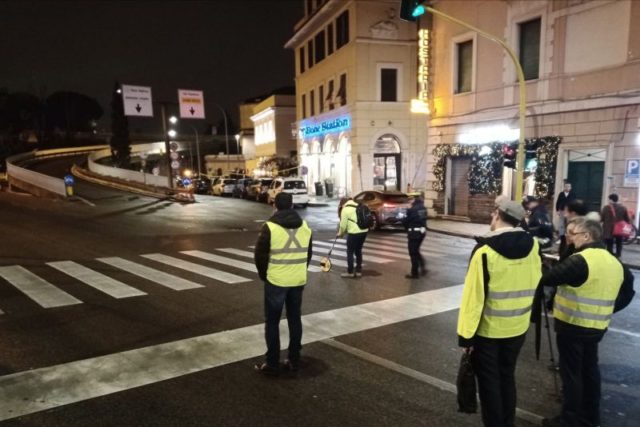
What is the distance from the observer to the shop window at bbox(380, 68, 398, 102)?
1220 inches

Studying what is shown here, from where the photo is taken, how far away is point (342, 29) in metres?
32.4

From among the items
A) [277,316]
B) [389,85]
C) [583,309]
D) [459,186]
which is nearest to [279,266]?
[277,316]

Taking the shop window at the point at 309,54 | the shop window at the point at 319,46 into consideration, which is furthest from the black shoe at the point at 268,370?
the shop window at the point at 309,54

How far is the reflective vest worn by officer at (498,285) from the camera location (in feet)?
11.3

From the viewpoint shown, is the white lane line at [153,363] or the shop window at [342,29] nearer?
the white lane line at [153,363]

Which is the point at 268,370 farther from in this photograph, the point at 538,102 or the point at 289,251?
the point at 538,102

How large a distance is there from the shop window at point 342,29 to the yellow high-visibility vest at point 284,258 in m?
29.0

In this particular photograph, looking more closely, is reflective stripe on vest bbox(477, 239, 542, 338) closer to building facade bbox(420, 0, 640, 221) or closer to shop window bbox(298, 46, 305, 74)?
building facade bbox(420, 0, 640, 221)


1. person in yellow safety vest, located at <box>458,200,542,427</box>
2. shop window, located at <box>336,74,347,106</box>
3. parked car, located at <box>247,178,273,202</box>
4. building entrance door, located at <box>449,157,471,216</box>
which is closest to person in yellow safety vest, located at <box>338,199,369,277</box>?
person in yellow safety vest, located at <box>458,200,542,427</box>

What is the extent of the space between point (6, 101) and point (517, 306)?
94.6 metres

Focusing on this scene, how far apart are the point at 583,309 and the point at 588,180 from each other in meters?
14.8

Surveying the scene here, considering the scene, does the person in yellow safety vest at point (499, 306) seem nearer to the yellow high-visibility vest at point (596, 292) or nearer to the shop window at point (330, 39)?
the yellow high-visibility vest at point (596, 292)

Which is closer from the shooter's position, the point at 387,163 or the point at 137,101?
the point at 137,101

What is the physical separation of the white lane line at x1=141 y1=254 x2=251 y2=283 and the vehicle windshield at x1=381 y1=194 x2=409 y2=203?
908 centimetres
